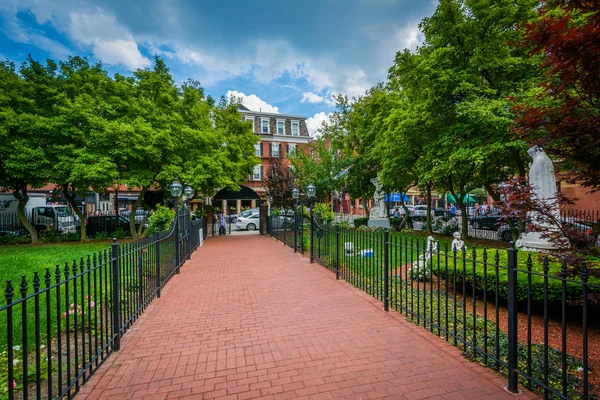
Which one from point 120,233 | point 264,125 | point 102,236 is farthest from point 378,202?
point 264,125

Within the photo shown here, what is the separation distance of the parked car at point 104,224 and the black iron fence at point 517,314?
1664 centimetres

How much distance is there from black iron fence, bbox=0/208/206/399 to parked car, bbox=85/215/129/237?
13.2 metres

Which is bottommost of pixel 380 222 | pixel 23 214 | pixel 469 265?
pixel 380 222

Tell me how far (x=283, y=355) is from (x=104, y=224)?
755 inches

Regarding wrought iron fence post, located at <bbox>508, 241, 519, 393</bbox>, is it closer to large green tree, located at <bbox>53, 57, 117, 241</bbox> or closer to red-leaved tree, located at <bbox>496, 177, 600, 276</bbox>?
red-leaved tree, located at <bbox>496, 177, 600, 276</bbox>

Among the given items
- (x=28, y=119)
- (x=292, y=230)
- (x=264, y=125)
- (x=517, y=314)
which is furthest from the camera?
(x=264, y=125)

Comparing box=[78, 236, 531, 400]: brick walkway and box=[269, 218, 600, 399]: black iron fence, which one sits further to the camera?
box=[78, 236, 531, 400]: brick walkway

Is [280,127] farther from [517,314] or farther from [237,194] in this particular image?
[517,314]

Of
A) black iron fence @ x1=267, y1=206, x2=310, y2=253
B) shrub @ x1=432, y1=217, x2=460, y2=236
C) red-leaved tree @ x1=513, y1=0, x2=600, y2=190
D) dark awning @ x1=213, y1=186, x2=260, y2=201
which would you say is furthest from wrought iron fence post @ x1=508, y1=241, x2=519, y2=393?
dark awning @ x1=213, y1=186, x2=260, y2=201

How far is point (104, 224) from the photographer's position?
19.0 meters

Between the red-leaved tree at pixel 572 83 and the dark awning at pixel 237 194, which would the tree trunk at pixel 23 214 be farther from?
the red-leaved tree at pixel 572 83

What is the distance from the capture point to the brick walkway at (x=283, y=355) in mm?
3068

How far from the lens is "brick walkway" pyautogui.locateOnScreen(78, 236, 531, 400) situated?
307cm

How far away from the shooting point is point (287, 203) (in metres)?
19.8
